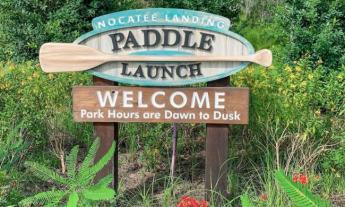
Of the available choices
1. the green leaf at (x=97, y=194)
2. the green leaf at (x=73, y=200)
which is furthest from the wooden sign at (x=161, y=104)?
the green leaf at (x=73, y=200)

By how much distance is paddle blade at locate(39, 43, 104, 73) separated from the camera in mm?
4172

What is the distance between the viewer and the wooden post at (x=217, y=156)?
13.9 ft

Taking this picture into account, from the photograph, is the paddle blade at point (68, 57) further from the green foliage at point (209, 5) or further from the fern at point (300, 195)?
the green foliage at point (209, 5)

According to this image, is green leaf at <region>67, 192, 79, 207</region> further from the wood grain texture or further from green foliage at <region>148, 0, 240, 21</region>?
green foliage at <region>148, 0, 240, 21</region>

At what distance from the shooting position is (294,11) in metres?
7.53

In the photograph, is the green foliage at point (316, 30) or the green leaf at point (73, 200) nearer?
the green leaf at point (73, 200)

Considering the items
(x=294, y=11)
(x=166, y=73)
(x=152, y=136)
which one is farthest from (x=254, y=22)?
(x=166, y=73)

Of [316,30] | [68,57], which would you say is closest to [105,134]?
[68,57]

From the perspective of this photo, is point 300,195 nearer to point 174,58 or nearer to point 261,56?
point 261,56

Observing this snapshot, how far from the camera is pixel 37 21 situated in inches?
337

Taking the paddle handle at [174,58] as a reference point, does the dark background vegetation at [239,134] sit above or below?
below

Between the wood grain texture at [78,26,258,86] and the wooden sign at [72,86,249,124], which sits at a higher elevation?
the wood grain texture at [78,26,258,86]

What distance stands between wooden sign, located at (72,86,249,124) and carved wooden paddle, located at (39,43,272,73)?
18 centimetres

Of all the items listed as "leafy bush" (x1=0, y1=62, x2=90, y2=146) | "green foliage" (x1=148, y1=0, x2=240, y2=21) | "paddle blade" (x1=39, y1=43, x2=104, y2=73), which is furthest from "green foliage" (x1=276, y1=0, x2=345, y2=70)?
"paddle blade" (x1=39, y1=43, x2=104, y2=73)
